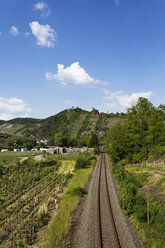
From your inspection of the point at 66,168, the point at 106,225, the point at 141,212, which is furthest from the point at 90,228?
the point at 66,168

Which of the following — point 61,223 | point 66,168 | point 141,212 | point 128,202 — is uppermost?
point 141,212

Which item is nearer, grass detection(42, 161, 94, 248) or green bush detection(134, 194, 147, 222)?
grass detection(42, 161, 94, 248)

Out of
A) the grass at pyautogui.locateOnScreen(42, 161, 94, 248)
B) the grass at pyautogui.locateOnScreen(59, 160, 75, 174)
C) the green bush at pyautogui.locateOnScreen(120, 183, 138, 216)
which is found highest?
the green bush at pyautogui.locateOnScreen(120, 183, 138, 216)

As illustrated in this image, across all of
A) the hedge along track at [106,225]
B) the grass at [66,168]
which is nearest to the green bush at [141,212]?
the hedge along track at [106,225]

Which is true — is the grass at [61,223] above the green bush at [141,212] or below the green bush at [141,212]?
below

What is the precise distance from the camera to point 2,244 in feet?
41.8

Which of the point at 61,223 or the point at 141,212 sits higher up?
the point at 141,212

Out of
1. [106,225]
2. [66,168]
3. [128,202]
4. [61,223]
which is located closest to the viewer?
[106,225]

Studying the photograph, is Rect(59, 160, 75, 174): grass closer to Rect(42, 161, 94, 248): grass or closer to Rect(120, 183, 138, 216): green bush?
Rect(42, 161, 94, 248): grass

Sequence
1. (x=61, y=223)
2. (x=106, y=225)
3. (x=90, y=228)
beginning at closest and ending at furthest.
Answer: (x=90, y=228) < (x=106, y=225) < (x=61, y=223)

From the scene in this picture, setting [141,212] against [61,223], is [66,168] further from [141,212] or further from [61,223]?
[141,212]

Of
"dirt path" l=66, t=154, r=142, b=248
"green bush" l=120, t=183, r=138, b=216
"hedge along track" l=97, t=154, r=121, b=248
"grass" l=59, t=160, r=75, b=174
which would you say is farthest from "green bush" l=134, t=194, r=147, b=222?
"grass" l=59, t=160, r=75, b=174

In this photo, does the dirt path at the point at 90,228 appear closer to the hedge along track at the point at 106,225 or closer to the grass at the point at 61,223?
the hedge along track at the point at 106,225

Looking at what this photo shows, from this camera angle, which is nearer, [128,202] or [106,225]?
[106,225]
